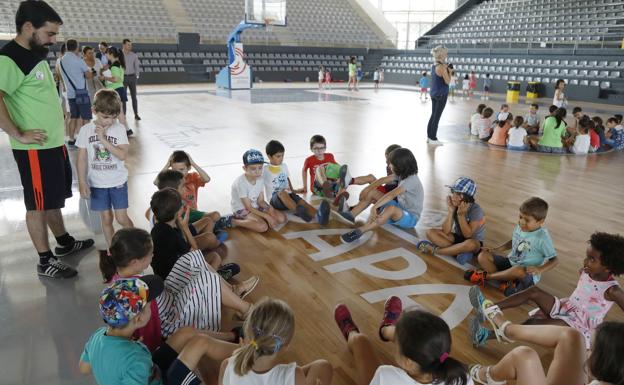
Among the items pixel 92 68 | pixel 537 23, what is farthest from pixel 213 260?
pixel 537 23

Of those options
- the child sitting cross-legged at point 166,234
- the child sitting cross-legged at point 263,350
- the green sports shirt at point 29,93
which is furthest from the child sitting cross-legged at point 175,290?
the green sports shirt at point 29,93

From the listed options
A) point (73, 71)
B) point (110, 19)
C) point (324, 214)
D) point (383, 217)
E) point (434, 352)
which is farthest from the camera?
point (110, 19)

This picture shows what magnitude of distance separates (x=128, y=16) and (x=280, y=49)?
7.42 metres

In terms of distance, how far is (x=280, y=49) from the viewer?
22969 mm

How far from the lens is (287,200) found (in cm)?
433

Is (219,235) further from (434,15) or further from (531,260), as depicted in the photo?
(434,15)

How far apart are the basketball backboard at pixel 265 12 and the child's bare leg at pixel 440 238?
14.6m

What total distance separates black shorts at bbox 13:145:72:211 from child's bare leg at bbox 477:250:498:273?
117 inches

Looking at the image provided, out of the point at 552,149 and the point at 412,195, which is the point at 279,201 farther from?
the point at 552,149

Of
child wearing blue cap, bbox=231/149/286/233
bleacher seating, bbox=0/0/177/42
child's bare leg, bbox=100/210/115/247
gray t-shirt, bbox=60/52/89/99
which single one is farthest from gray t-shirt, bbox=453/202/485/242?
bleacher seating, bbox=0/0/177/42

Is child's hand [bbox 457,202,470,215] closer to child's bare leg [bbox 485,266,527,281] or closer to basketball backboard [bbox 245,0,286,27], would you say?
child's bare leg [bbox 485,266,527,281]

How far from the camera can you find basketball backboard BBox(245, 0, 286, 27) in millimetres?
16984

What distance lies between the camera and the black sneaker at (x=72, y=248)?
3482 mm

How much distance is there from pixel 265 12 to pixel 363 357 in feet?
57.8
